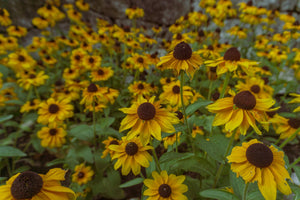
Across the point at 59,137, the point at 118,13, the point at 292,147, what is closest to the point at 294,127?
the point at 292,147

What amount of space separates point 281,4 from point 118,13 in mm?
3706

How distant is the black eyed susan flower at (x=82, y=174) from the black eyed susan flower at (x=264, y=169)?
137 cm

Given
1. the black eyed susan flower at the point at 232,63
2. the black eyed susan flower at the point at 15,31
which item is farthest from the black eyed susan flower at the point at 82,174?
the black eyed susan flower at the point at 15,31

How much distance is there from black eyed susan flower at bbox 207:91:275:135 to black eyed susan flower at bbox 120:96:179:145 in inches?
8.8

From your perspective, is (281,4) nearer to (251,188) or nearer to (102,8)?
(102,8)

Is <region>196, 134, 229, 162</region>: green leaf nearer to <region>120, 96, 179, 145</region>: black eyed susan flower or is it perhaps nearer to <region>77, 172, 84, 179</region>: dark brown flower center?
Answer: <region>120, 96, 179, 145</region>: black eyed susan flower

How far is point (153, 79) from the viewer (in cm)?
278

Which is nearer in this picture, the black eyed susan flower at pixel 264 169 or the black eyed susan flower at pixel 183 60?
A: the black eyed susan flower at pixel 264 169

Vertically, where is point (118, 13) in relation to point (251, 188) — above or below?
above

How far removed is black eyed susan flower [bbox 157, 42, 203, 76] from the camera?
1.02 metres

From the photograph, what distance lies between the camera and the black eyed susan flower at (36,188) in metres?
0.70

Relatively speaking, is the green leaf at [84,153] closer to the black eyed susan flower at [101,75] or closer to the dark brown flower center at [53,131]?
the dark brown flower center at [53,131]

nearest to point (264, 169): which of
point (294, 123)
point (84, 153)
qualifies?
point (294, 123)

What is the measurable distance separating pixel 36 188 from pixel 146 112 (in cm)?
52
